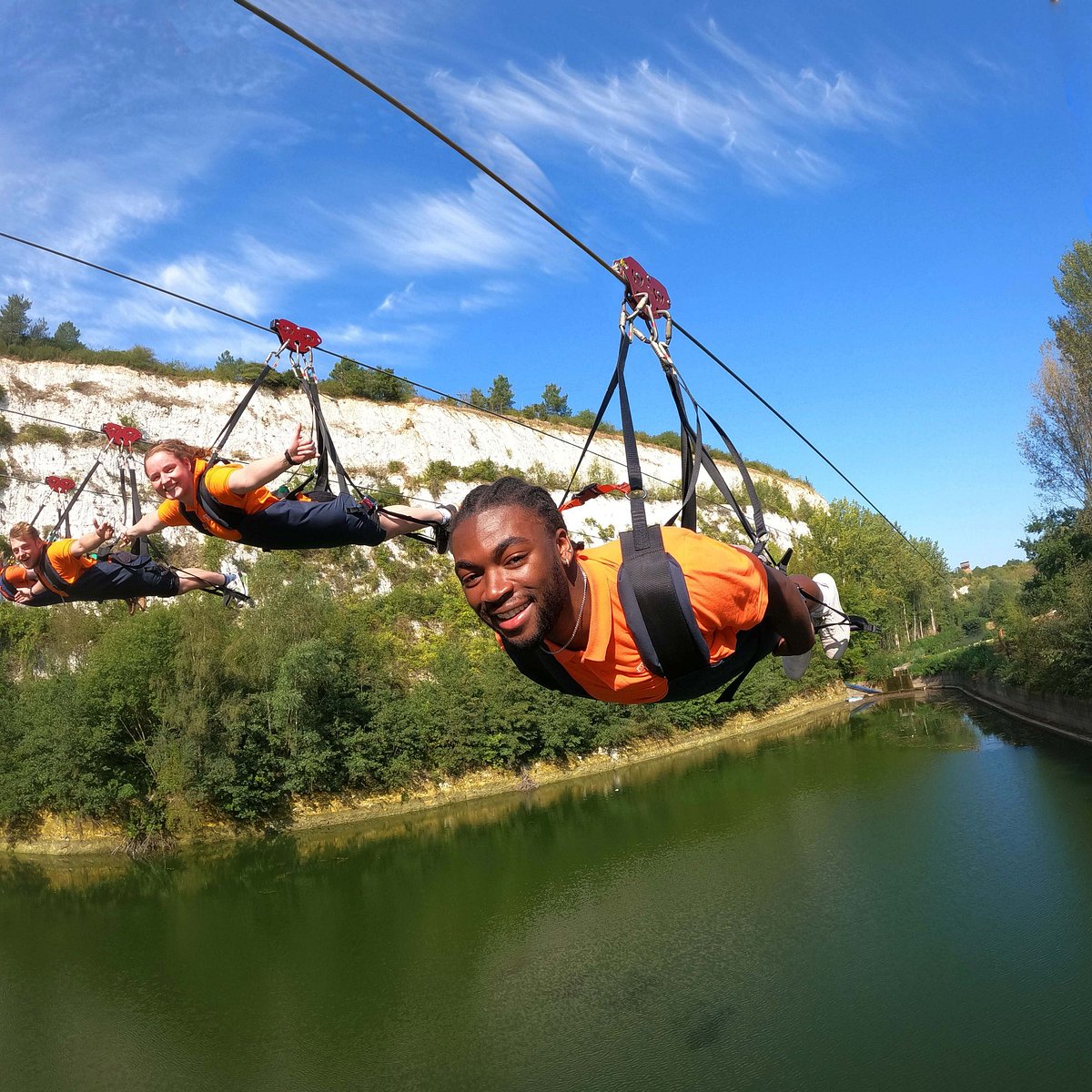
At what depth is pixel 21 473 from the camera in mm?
20516

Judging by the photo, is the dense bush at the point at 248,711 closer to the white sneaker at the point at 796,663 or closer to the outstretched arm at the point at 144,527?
the outstretched arm at the point at 144,527

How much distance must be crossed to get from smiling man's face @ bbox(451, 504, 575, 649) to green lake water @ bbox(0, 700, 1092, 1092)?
29.1 feet

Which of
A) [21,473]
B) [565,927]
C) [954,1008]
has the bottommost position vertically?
[954,1008]

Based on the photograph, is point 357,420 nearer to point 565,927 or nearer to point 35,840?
point 35,840

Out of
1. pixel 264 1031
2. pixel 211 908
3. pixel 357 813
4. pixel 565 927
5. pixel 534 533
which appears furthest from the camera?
pixel 357 813

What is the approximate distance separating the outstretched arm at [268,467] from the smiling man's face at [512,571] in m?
1.65

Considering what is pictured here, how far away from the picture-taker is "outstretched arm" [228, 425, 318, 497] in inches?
120

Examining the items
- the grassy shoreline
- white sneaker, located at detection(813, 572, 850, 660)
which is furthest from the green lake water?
white sneaker, located at detection(813, 572, 850, 660)

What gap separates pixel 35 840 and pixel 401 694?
313 inches

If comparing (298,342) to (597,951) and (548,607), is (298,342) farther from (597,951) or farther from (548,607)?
(597,951)

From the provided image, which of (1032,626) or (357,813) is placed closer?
(357,813)

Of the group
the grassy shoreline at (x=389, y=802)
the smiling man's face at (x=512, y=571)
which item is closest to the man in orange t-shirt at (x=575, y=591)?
the smiling man's face at (x=512, y=571)

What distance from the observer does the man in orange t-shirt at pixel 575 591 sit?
1555mm

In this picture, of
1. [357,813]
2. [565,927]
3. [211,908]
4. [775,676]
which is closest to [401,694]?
[357,813]
